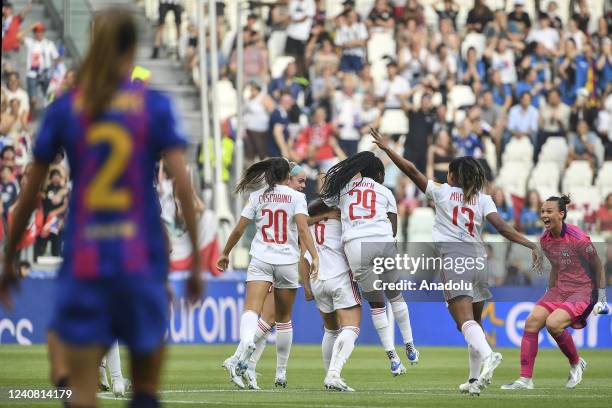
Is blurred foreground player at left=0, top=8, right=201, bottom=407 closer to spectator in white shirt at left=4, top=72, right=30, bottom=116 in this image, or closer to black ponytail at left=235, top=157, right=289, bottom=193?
black ponytail at left=235, top=157, right=289, bottom=193

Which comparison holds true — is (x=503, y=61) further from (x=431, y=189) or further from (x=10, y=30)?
(x=431, y=189)

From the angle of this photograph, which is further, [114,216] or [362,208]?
[362,208]

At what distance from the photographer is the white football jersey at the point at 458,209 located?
44.0ft

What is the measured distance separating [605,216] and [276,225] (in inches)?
500

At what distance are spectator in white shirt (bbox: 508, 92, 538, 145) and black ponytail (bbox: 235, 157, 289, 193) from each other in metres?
15.1

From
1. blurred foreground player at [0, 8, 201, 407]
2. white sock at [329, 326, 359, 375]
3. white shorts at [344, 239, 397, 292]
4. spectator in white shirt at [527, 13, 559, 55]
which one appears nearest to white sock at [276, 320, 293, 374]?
white shorts at [344, 239, 397, 292]

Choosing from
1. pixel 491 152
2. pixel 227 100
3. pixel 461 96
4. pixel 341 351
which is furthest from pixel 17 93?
pixel 341 351

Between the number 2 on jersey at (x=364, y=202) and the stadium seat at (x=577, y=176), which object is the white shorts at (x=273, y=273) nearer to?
the number 2 on jersey at (x=364, y=202)

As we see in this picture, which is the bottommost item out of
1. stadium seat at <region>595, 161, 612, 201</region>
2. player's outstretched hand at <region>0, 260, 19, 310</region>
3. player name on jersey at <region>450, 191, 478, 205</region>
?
stadium seat at <region>595, 161, 612, 201</region>

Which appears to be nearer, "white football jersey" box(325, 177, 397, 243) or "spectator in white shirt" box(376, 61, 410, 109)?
"white football jersey" box(325, 177, 397, 243)

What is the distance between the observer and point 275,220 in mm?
14047

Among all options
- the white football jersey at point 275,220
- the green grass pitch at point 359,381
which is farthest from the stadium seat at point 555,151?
the white football jersey at point 275,220

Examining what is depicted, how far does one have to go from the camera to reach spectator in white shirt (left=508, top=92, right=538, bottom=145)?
93.5ft

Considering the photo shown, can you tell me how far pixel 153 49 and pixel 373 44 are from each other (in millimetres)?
4746
